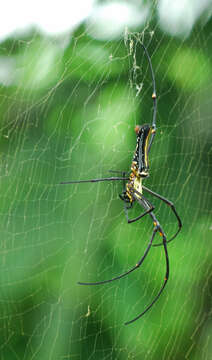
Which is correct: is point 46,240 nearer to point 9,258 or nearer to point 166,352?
point 9,258

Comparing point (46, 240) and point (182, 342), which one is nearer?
point (46, 240)

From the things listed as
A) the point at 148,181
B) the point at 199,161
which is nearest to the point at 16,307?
the point at 148,181

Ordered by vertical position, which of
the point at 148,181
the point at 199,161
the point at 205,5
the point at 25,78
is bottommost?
the point at 148,181

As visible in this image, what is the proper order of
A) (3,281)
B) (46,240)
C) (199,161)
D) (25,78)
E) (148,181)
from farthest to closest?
1. (199,161)
2. (148,181)
3. (46,240)
4. (3,281)
5. (25,78)

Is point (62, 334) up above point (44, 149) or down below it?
below

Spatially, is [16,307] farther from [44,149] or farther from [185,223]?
[185,223]

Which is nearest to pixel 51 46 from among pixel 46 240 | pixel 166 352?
pixel 46 240

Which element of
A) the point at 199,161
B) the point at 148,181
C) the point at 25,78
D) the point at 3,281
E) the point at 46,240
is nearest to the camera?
the point at 25,78
